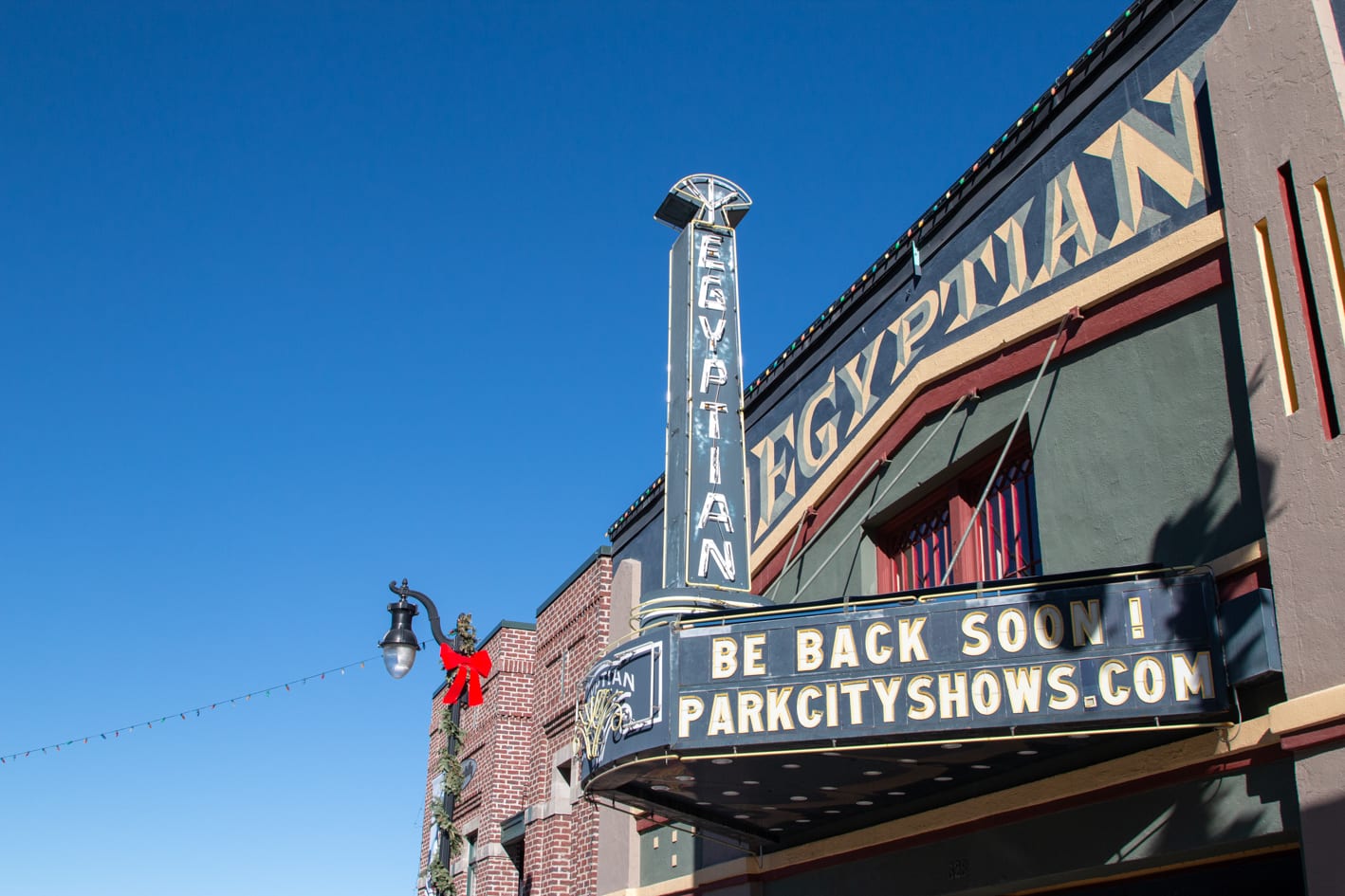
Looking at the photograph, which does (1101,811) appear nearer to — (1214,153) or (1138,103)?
(1214,153)

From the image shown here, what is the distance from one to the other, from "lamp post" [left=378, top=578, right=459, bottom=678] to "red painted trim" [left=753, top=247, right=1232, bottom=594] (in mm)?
4887

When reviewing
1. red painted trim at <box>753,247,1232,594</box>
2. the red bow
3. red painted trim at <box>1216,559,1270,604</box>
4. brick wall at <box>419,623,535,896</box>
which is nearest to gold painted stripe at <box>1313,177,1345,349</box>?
red painted trim at <box>753,247,1232,594</box>

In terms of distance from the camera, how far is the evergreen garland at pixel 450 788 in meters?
12.2

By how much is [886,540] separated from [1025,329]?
11.7 ft

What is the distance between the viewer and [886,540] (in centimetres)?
1472

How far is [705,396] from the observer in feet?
46.2

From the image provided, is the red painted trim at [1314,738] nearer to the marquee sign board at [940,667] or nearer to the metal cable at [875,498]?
the marquee sign board at [940,667]

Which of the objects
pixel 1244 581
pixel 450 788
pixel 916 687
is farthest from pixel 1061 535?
pixel 450 788

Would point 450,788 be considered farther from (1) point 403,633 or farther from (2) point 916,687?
(2) point 916,687

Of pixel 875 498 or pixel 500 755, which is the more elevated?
pixel 875 498

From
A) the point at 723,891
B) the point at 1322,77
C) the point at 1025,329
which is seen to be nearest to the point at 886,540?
the point at 1025,329

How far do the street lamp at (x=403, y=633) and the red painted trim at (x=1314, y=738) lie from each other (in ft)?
24.3

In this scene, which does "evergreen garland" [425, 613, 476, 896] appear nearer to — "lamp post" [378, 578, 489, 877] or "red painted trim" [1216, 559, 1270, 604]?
"lamp post" [378, 578, 489, 877]

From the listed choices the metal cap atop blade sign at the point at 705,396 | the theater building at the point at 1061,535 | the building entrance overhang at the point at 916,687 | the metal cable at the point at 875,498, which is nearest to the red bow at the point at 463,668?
the theater building at the point at 1061,535
